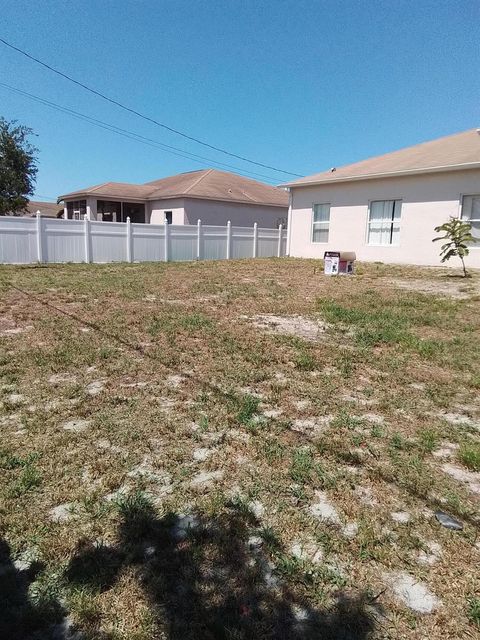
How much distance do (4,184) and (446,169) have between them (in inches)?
1091

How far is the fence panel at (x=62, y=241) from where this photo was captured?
45.6ft

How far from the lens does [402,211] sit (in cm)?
1477

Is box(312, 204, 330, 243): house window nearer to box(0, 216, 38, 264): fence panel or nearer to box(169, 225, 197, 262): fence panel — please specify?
box(169, 225, 197, 262): fence panel

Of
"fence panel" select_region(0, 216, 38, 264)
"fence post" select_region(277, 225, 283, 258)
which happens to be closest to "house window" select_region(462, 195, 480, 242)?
"fence post" select_region(277, 225, 283, 258)

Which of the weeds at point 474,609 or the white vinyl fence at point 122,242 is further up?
the white vinyl fence at point 122,242

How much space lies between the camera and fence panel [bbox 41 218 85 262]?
13.9m

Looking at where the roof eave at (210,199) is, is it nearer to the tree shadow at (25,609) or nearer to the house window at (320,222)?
the house window at (320,222)

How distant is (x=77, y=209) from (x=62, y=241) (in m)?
13.5

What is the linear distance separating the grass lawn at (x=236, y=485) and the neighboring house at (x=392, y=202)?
944 centimetres

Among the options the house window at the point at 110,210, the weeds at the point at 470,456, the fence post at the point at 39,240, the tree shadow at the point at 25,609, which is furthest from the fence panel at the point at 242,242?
the tree shadow at the point at 25,609

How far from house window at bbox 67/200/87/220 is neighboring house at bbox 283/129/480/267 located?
13.2m

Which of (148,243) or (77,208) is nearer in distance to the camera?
(148,243)

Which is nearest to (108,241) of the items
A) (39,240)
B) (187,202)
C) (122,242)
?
(122,242)

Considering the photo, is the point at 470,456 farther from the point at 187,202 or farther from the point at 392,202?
the point at 187,202
